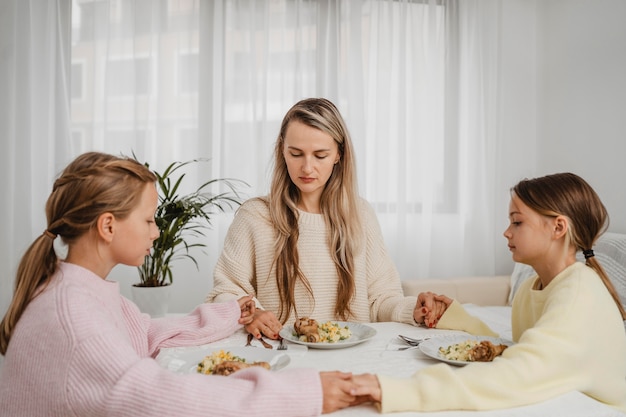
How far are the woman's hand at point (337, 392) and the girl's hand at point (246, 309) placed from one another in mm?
581

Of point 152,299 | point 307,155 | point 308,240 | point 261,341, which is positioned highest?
point 307,155

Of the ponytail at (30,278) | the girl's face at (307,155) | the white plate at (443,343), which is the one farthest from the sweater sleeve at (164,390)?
the girl's face at (307,155)

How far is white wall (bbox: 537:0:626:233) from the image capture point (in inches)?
129

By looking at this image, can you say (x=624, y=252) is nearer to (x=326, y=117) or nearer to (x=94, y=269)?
(x=326, y=117)

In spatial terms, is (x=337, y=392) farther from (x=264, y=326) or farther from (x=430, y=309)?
(x=430, y=309)

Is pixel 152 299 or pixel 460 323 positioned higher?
pixel 460 323

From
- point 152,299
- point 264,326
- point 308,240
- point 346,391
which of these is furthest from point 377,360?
point 152,299

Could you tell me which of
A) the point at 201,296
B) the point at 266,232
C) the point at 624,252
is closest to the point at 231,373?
the point at 266,232

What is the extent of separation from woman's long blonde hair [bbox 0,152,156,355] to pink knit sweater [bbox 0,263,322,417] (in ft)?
0.20

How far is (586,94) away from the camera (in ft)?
11.8

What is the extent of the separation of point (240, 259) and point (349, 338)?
1.96ft

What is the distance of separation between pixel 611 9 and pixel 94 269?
3484mm

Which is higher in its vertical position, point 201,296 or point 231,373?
point 231,373

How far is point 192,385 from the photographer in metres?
0.93
